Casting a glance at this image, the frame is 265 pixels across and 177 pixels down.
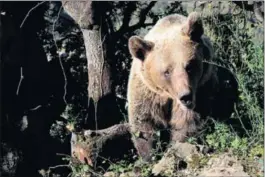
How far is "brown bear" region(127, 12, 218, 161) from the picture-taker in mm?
4484

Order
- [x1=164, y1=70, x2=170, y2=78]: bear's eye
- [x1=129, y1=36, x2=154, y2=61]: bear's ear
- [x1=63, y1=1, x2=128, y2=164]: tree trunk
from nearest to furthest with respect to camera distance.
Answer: [x1=164, y1=70, x2=170, y2=78]: bear's eye, [x1=129, y1=36, x2=154, y2=61]: bear's ear, [x1=63, y1=1, x2=128, y2=164]: tree trunk

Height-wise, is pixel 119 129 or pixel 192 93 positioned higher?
pixel 192 93

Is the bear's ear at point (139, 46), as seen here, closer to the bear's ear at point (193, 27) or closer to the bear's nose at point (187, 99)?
the bear's ear at point (193, 27)

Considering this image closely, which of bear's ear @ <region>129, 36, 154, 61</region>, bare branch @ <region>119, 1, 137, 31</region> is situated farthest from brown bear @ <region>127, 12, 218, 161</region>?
bare branch @ <region>119, 1, 137, 31</region>

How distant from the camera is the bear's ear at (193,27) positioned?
14.9ft

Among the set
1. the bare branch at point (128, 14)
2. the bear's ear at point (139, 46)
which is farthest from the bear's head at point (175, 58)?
the bare branch at point (128, 14)

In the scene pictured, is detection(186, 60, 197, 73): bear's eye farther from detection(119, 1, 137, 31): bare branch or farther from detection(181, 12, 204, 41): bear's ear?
detection(119, 1, 137, 31): bare branch

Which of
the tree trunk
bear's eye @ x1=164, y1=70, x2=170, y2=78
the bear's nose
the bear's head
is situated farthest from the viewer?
the tree trunk

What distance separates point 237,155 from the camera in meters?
4.12

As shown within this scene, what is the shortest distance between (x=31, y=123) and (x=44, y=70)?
506mm

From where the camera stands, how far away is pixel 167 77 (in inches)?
179

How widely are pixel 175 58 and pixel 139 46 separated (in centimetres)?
33

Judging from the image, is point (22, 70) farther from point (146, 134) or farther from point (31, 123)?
point (146, 134)

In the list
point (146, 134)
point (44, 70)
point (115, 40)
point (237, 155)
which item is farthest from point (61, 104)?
point (237, 155)
